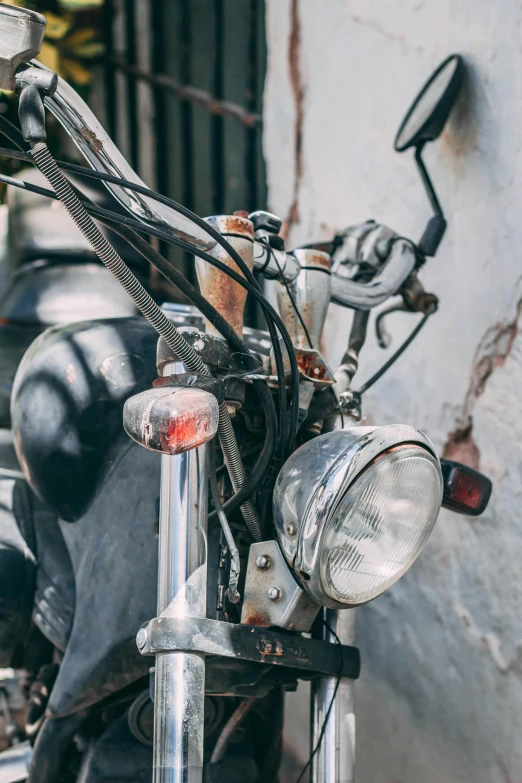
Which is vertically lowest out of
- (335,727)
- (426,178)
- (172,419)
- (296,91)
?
(335,727)

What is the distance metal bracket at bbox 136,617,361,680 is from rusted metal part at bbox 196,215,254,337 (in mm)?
339

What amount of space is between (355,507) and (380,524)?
0.16 feet

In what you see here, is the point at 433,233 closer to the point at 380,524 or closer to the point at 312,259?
the point at 312,259

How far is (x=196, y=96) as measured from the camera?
3.21m

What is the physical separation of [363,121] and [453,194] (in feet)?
1.58

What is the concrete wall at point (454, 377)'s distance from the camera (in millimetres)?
1714

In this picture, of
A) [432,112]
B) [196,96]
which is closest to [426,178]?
[432,112]

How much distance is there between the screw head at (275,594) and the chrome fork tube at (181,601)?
106mm

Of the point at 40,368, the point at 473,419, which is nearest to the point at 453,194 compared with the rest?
the point at 473,419

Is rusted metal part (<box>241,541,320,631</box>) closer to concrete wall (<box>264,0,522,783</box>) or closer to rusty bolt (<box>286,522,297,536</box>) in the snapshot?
rusty bolt (<box>286,522,297,536</box>)

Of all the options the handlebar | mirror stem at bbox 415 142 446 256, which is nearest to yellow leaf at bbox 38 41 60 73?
mirror stem at bbox 415 142 446 256

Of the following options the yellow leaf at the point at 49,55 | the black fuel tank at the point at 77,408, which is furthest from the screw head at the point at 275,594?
the yellow leaf at the point at 49,55

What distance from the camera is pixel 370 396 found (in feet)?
7.22

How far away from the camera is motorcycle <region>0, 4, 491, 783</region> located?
3.05 feet
